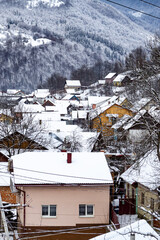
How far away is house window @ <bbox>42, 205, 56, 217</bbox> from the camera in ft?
46.5

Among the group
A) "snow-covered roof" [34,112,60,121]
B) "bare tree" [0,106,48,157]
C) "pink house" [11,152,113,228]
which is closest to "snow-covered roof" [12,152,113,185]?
"pink house" [11,152,113,228]

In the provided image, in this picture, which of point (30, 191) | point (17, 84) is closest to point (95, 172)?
point (30, 191)

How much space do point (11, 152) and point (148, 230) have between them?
A: 62.7ft

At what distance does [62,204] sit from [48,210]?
54 centimetres

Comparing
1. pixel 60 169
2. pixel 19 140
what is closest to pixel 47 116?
pixel 19 140

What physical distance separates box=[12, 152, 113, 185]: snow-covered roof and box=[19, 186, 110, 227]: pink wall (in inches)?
11.2

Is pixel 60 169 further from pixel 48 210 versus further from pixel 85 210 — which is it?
pixel 85 210

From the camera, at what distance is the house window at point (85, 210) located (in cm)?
1425

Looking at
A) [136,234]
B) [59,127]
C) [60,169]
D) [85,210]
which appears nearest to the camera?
[136,234]

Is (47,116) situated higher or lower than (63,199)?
lower

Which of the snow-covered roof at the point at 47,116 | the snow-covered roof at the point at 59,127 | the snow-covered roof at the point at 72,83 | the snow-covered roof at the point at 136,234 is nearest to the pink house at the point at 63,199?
the snow-covered roof at the point at 136,234

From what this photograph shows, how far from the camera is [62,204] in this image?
14.2 metres

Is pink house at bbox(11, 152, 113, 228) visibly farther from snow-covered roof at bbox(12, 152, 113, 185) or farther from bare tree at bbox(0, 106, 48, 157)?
bare tree at bbox(0, 106, 48, 157)

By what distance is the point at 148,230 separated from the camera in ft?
27.9
